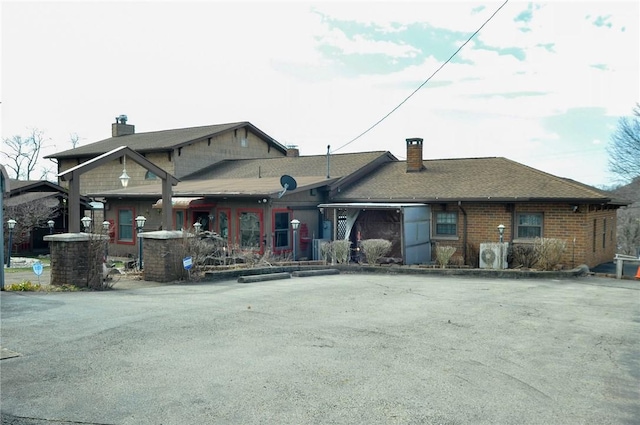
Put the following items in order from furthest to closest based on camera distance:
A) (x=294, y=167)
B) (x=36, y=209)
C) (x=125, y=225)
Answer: (x=294, y=167) < (x=125, y=225) < (x=36, y=209)

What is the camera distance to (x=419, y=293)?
43.0ft

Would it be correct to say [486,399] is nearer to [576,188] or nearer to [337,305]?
[337,305]

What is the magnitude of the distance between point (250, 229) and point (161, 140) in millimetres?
12666

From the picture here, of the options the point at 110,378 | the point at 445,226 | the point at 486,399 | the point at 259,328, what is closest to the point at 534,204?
the point at 445,226

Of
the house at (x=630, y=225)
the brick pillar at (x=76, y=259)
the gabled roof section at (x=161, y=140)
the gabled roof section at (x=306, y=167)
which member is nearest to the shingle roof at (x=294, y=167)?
the gabled roof section at (x=306, y=167)

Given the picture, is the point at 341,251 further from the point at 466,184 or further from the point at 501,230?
the point at 466,184

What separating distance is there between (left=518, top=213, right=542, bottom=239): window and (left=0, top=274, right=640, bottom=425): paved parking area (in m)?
7.74

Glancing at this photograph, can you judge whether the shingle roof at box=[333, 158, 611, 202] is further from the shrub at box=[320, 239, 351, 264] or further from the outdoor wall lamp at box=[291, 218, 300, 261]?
the shrub at box=[320, 239, 351, 264]

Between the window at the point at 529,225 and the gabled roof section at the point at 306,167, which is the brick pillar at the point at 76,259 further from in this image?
the window at the point at 529,225

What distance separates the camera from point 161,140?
103 ft

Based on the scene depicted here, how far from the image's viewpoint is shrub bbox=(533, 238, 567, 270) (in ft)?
57.4

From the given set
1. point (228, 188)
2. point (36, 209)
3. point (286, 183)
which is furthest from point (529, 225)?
point (36, 209)

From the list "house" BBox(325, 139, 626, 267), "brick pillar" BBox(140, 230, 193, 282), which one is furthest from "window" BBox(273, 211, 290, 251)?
"brick pillar" BBox(140, 230, 193, 282)

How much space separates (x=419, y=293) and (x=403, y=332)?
4.52m
